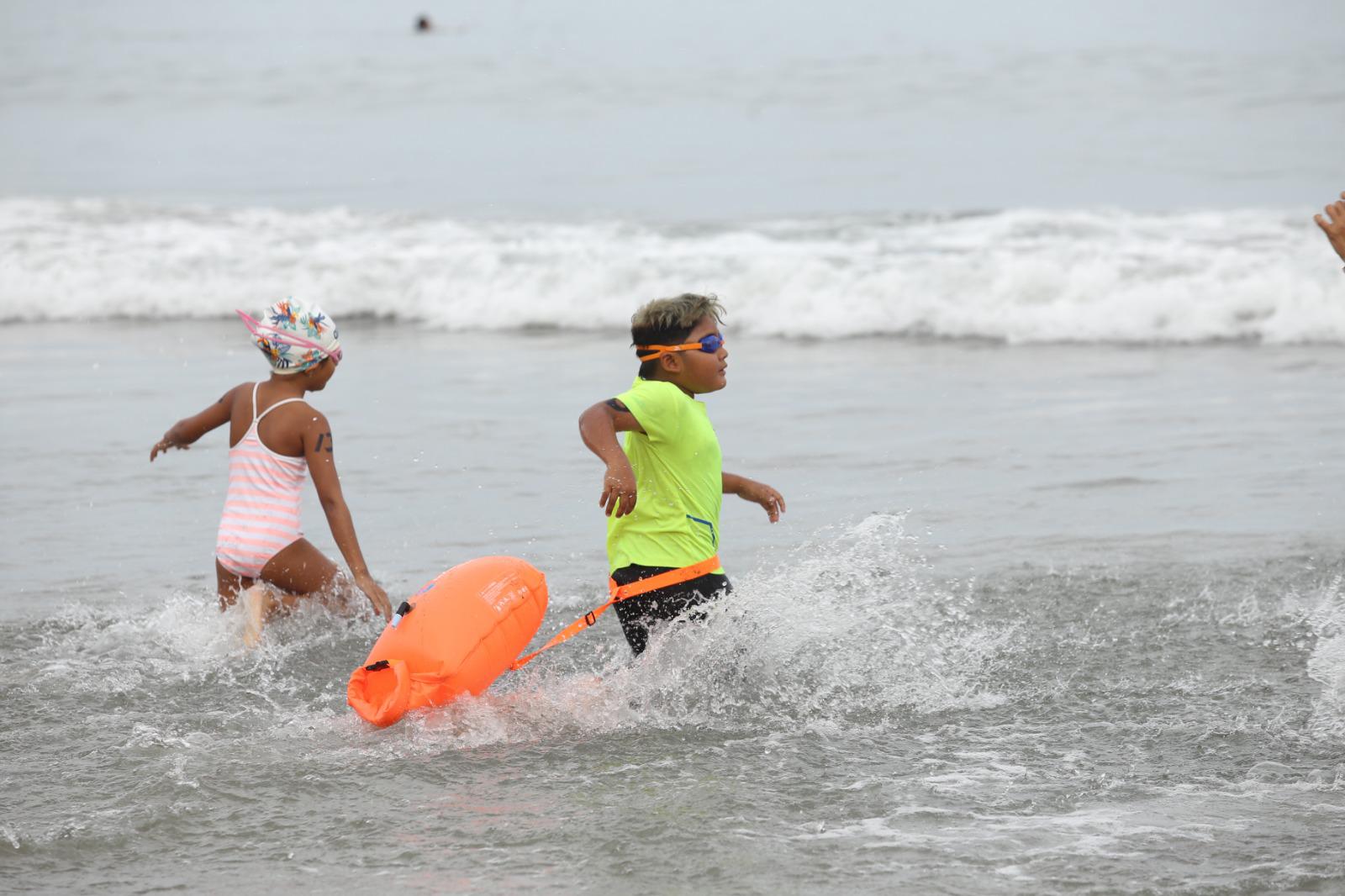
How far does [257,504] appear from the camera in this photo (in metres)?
5.81

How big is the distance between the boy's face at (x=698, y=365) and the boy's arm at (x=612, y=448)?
0.28 meters

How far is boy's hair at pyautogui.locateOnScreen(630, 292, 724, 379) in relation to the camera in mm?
4969

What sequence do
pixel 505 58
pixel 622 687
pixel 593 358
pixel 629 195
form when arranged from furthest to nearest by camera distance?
pixel 505 58 < pixel 629 195 < pixel 593 358 < pixel 622 687

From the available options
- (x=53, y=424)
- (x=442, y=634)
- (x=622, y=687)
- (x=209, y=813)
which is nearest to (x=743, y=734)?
(x=622, y=687)

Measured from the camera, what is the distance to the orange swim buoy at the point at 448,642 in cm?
470

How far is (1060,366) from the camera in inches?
480

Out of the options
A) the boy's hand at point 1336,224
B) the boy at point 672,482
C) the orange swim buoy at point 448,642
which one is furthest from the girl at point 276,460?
the boy's hand at point 1336,224

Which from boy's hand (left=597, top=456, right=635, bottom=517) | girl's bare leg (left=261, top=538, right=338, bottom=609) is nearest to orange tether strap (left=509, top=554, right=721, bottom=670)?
boy's hand (left=597, top=456, right=635, bottom=517)

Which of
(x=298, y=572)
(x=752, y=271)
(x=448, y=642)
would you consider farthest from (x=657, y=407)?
(x=752, y=271)

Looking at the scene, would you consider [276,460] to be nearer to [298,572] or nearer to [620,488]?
[298,572]

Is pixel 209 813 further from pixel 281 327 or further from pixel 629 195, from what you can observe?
pixel 629 195

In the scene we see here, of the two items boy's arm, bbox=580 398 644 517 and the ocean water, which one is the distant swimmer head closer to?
the ocean water

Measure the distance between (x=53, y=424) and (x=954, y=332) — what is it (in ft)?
25.3

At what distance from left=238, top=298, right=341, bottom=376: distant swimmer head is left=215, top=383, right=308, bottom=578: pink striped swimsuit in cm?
14
